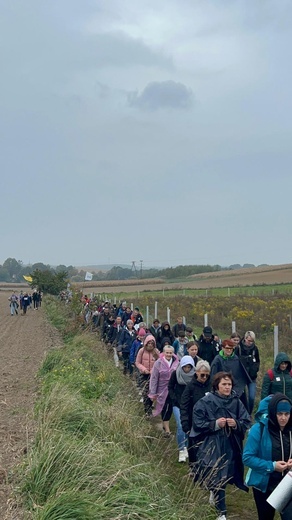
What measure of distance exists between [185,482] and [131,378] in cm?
643

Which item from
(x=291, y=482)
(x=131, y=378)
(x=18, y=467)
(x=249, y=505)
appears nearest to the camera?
(x=291, y=482)

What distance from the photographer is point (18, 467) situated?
6285 mm

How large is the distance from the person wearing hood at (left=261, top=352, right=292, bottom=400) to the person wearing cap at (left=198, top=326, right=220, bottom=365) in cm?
363

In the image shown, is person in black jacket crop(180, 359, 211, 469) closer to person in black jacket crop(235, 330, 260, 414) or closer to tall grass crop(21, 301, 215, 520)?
tall grass crop(21, 301, 215, 520)

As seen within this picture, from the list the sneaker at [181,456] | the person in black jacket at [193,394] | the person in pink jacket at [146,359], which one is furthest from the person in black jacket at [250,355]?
the person in black jacket at [193,394]

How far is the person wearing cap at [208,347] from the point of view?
12.0m

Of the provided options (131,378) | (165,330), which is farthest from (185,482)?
(165,330)

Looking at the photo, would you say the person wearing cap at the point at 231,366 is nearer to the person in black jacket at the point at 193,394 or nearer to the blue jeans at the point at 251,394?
the blue jeans at the point at 251,394

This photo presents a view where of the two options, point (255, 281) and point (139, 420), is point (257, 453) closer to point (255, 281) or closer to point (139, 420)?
point (139, 420)

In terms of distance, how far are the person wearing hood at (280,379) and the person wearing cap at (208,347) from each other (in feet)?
11.9

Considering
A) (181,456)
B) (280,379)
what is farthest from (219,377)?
(181,456)

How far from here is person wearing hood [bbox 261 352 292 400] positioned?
324 inches

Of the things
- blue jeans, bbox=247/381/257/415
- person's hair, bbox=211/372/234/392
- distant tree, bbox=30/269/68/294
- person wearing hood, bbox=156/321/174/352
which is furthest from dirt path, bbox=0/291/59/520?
distant tree, bbox=30/269/68/294

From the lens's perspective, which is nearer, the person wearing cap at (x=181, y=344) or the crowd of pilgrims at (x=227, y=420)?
the crowd of pilgrims at (x=227, y=420)
